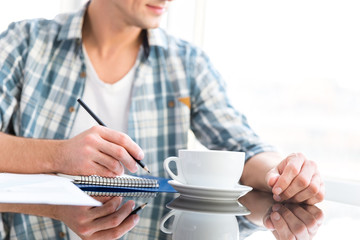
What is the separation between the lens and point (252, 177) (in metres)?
1.14

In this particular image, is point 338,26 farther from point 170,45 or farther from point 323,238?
point 323,238

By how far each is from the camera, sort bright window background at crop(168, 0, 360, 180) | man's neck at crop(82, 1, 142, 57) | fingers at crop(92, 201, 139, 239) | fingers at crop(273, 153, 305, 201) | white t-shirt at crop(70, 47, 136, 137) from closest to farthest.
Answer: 1. fingers at crop(92, 201, 139, 239)
2. fingers at crop(273, 153, 305, 201)
3. white t-shirt at crop(70, 47, 136, 137)
4. man's neck at crop(82, 1, 142, 57)
5. bright window background at crop(168, 0, 360, 180)

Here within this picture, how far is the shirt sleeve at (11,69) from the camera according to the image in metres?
1.37

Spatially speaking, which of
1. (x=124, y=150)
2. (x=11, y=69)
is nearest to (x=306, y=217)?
(x=124, y=150)

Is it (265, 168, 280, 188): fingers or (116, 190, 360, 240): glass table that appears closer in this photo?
(116, 190, 360, 240): glass table

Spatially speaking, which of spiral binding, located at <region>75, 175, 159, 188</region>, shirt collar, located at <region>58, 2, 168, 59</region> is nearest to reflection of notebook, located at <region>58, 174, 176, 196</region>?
spiral binding, located at <region>75, 175, 159, 188</region>

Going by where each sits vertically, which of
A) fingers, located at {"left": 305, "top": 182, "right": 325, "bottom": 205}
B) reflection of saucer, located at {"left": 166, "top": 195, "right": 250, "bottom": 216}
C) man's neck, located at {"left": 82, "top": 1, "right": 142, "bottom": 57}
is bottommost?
fingers, located at {"left": 305, "top": 182, "right": 325, "bottom": 205}

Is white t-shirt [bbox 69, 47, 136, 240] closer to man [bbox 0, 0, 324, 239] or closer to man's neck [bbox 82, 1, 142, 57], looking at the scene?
man [bbox 0, 0, 324, 239]

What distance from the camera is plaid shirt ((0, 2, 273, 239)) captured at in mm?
1429

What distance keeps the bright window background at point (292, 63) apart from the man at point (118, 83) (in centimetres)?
55

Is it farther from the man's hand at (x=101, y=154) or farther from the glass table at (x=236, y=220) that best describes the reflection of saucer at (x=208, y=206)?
the man's hand at (x=101, y=154)

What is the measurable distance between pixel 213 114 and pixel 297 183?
2.29 ft

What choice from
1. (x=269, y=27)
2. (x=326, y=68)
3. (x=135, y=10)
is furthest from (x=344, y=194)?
(x=135, y=10)

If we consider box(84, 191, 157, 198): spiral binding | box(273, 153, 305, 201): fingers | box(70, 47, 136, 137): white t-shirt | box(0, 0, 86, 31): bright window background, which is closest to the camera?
box(84, 191, 157, 198): spiral binding
